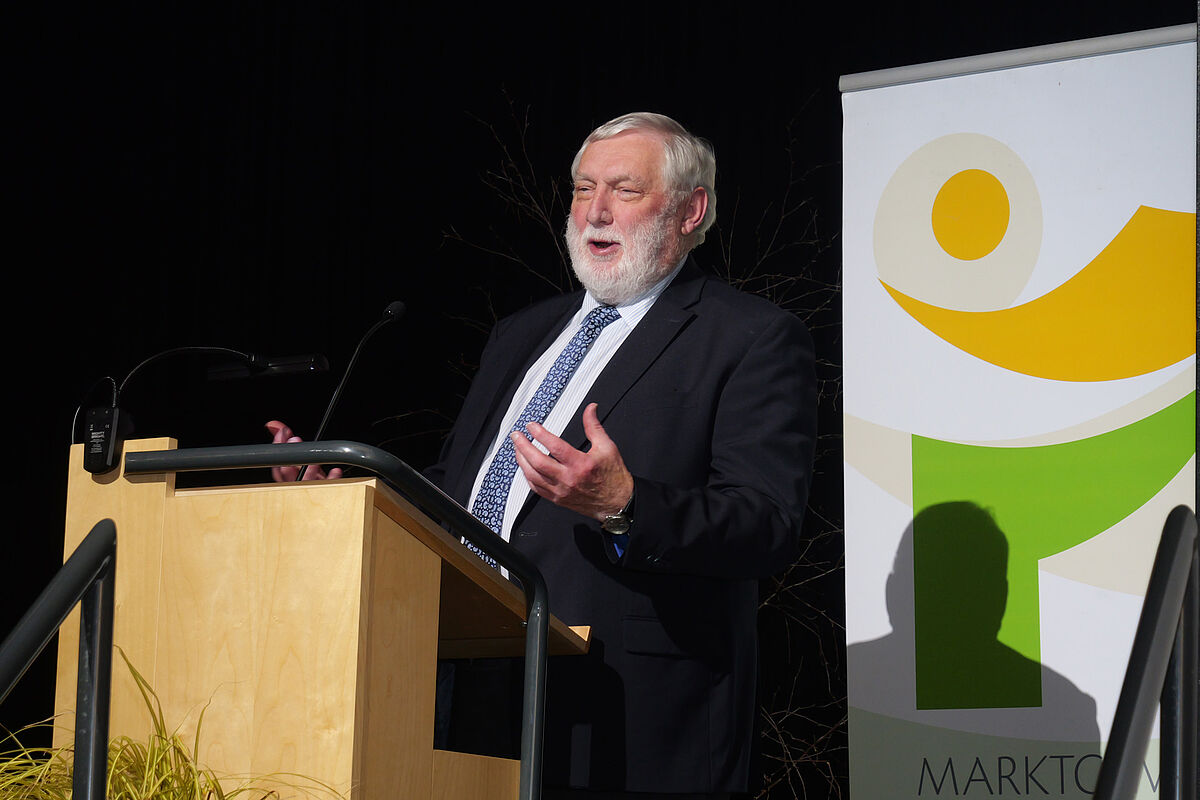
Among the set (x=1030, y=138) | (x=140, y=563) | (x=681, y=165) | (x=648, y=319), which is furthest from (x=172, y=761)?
(x=1030, y=138)

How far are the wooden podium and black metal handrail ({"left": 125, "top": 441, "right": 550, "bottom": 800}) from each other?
26 mm

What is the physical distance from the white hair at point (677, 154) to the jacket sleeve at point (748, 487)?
403mm

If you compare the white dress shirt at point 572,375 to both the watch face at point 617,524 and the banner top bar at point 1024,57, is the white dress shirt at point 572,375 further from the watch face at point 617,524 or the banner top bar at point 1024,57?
the banner top bar at point 1024,57

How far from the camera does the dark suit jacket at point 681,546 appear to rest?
77.7 inches

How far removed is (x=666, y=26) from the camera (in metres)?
4.88

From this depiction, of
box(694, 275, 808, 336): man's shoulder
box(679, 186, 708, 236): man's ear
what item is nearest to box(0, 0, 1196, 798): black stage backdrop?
box(679, 186, 708, 236): man's ear

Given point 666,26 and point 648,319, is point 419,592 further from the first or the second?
point 666,26

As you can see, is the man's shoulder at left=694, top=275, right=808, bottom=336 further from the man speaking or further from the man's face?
the man's face

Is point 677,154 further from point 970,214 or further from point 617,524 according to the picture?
point 970,214

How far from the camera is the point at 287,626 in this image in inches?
57.1

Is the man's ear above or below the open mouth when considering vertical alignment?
above

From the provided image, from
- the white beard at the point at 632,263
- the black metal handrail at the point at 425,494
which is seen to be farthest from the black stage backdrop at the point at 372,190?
the black metal handrail at the point at 425,494

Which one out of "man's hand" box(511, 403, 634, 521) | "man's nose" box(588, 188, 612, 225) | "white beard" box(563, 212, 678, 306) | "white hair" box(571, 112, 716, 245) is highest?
"white hair" box(571, 112, 716, 245)

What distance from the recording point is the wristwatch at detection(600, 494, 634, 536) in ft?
6.07
